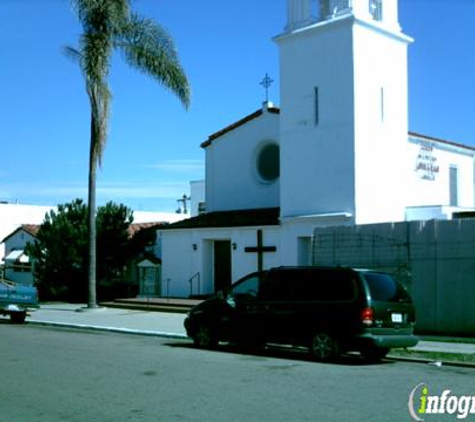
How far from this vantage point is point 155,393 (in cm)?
1020

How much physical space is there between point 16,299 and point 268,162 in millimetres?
12811

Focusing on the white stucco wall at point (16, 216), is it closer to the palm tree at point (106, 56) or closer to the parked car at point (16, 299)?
the palm tree at point (106, 56)

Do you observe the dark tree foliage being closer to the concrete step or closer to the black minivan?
the concrete step

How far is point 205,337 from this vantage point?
1641cm

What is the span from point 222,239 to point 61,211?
914 cm

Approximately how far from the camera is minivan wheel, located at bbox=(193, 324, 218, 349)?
16297 millimetres

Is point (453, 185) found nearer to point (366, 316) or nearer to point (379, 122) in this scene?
point (379, 122)

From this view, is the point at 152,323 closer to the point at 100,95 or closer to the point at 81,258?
the point at 100,95

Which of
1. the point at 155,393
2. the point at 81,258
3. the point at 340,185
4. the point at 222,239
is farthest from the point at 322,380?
the point at 81,258

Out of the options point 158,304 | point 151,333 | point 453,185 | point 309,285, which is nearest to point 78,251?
point 158,304

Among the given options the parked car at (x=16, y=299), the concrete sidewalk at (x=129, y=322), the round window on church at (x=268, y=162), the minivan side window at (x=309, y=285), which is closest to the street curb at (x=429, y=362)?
the concrete sidewalk at (x=129, y=322)

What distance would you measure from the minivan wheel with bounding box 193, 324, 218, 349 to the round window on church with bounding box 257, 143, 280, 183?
15680 millimetres

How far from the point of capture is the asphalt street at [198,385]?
→ 887 cm

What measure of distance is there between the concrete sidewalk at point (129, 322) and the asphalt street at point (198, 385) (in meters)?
2.70
